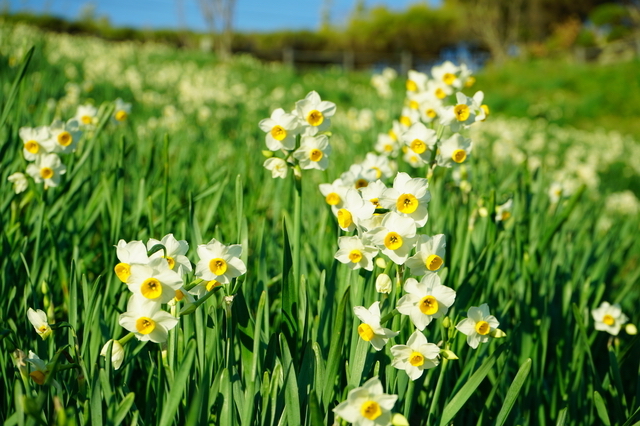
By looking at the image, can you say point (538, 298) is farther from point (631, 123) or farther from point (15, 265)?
point (631, 123)

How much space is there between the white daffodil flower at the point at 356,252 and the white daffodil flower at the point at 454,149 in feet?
1.41

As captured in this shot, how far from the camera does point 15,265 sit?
1.21m

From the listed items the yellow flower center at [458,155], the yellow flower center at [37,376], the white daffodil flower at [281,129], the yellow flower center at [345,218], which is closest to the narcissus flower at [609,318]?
the yellow flower center at [458,155]

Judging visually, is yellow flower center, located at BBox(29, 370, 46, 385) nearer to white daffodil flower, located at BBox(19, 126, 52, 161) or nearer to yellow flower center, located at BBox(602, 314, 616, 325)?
white daffodil flower, located at BBox(19, 126, 52, 161)

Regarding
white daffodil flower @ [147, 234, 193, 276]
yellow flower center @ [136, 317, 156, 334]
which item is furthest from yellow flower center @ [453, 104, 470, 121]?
yellow flower center @ [136, 317, 156, 334]

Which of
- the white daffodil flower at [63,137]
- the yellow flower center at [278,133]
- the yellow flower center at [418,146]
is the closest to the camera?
the yellow flower center at [278,133]

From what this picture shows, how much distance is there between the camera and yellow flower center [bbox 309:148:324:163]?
1.07m

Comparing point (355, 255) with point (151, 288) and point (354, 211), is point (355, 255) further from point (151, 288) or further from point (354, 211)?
point (151, 288)

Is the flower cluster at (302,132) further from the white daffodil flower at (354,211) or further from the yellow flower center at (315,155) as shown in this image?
the white daffodil flower at (354,211)

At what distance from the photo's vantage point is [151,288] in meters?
0.70

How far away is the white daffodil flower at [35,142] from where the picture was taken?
4.05 feet

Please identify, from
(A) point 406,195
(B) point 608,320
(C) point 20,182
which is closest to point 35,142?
(C) point 20,182

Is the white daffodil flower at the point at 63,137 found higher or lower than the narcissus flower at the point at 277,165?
higher

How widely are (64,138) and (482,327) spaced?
115 cm
